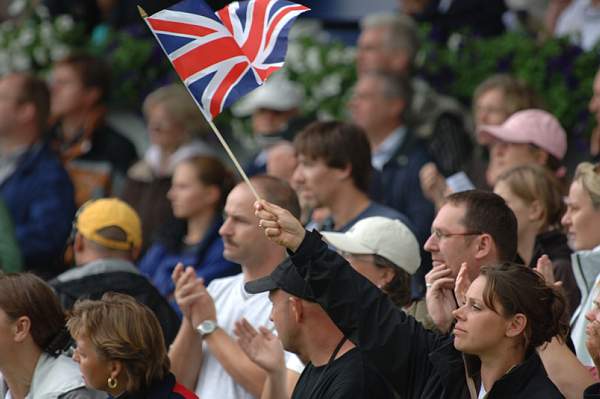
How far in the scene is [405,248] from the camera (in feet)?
22.1

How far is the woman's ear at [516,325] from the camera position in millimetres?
5348

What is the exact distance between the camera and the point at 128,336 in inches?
247

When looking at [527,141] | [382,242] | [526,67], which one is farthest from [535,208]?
[526,67]

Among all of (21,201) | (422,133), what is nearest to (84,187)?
(21,201)

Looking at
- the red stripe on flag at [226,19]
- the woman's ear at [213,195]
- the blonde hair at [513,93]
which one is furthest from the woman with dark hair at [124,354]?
the blonde hair at [513,93]

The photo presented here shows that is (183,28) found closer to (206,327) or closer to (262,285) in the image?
(262,285)

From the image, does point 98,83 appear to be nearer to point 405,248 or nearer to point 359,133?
point 359,133

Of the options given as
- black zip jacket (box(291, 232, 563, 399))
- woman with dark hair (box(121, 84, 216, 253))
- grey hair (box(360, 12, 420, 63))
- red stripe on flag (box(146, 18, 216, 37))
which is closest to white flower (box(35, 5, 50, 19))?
woman with dark hair (box(121, 84, 216, 253))

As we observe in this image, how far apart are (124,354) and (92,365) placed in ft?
0.51

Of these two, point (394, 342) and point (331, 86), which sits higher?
point (394, 342)

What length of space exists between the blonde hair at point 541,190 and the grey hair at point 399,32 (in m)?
3.21

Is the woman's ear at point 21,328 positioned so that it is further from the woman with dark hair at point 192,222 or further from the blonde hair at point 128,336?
the woman with dark hair at point 192,222

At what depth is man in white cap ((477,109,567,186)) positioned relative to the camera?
855cm

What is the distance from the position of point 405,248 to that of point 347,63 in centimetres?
481
